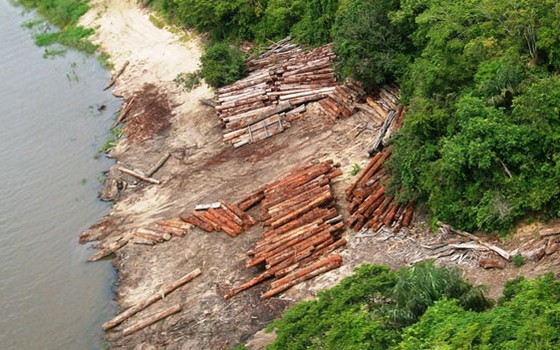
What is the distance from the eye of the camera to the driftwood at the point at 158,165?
23587 millimetres

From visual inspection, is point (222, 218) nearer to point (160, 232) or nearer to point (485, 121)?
point (160, 232)

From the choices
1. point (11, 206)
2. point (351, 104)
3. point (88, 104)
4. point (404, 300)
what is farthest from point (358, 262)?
point (88, 104)

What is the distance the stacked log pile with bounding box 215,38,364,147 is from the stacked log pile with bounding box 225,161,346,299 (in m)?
4.01

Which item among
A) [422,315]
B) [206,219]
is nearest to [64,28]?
[206,219]

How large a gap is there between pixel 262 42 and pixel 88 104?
30.3 ft

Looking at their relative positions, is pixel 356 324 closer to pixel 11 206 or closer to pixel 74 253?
pixel 74 253

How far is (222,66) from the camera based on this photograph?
1057 inches

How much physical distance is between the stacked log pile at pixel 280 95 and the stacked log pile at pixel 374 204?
13.7 feet

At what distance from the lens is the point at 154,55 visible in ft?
109

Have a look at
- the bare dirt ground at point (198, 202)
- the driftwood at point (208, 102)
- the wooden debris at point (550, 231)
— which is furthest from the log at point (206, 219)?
the wooden debris at point (550, 231)

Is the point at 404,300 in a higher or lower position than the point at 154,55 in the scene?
lower

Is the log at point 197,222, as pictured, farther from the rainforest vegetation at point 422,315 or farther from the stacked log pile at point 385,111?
the rainforest vegetation at point 422,315

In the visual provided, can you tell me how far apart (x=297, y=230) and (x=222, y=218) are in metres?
3.02

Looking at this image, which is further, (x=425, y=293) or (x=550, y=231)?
(x=550, y=231)
